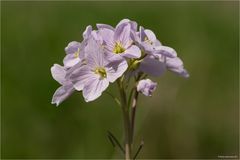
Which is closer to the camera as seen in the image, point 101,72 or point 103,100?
point 101,72


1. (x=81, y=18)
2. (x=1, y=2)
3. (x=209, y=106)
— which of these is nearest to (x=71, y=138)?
(x=209, y=106)

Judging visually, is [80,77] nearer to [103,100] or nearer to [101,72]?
[101,72]

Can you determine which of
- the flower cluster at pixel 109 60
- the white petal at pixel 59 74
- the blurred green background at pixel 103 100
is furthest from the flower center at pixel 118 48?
the blurred green background at pixel 103 100

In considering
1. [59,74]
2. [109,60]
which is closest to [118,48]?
[109,60]

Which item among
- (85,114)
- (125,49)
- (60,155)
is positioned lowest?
(60,155)

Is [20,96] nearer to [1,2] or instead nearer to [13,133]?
[13,133]

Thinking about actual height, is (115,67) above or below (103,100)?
above
